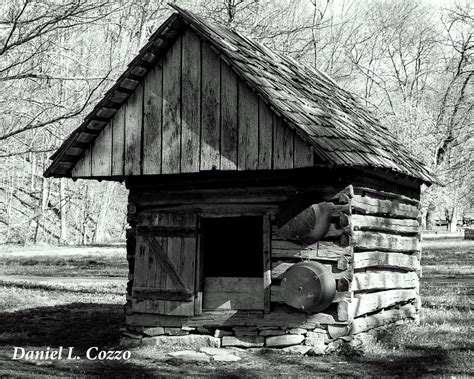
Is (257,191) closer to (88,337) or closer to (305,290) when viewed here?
(305,290)

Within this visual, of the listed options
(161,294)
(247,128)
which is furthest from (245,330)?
(247,128)

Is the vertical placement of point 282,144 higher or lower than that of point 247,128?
lower

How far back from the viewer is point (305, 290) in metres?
10.1

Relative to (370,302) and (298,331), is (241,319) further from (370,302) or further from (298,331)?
(370,302)

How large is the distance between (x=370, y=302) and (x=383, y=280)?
2.55 ft

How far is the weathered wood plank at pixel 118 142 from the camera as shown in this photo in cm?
1131

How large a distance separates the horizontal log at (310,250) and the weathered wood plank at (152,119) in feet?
6.94

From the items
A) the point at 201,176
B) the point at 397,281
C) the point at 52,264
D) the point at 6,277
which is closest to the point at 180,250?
the point at 201,176

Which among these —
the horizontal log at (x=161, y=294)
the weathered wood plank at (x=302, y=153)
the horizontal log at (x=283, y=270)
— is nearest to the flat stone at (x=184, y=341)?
the horizontal log at (x=161, y=294)

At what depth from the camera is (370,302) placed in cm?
1123

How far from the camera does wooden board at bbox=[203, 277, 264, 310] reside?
35.6 ft

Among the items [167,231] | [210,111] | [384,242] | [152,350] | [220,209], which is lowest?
[152,350]

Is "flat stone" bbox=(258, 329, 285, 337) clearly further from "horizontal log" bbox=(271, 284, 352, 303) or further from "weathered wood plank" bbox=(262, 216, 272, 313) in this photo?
"horizontal log" bbox=(271, 284, 352, 303)

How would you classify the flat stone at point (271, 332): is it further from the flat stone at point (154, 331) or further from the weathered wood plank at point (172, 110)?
the weathered wood plank at point (172, 110)
